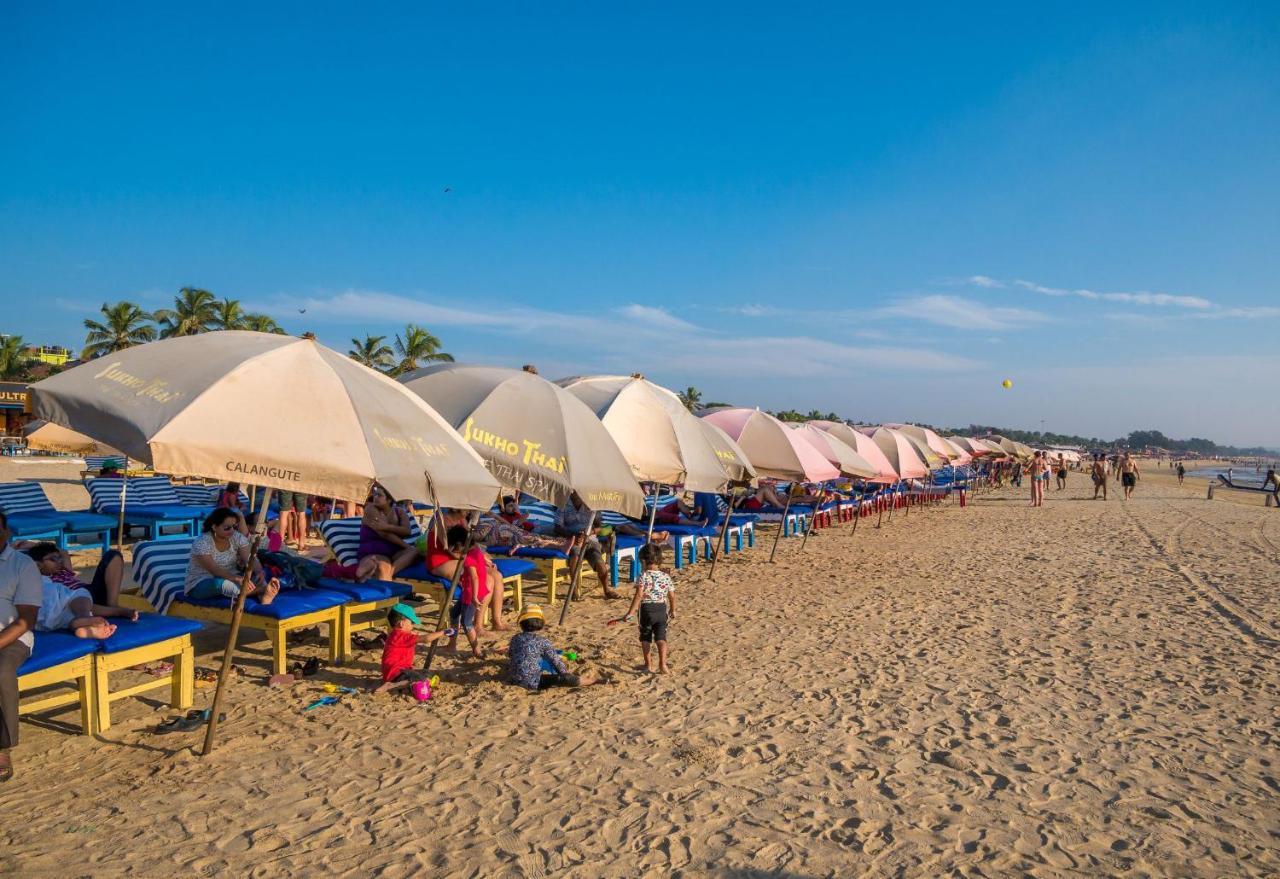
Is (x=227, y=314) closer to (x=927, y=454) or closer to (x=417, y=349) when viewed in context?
(x=417, y=349)

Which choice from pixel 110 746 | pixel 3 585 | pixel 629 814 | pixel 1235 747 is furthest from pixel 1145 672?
pixel 3 585

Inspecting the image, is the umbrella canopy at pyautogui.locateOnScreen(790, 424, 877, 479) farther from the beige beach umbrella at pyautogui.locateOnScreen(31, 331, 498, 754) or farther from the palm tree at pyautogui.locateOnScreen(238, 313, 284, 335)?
the palm tree at pyautogui.locateOnScreen(238, 313, 284, 335)

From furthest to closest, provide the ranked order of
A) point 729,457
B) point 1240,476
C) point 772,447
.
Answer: point 1240,476, point 772,447, point 729,457

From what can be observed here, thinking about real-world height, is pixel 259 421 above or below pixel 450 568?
above

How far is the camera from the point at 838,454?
13.6 meters

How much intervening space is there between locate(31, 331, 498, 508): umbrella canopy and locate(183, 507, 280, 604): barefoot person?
1605 millimetres

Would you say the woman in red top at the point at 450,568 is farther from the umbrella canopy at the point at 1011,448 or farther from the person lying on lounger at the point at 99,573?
the umbrella canopy at the point at 1011,448

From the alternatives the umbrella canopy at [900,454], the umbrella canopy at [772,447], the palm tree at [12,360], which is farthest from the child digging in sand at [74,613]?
the palm tree at [12,360]

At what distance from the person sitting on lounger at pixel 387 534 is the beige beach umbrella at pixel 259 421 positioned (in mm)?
2855

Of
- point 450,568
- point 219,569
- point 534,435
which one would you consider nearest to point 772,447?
point 450,568

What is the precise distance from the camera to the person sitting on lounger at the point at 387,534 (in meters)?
7.52

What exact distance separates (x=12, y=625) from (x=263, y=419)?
174cm

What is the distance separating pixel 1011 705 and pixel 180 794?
580cm

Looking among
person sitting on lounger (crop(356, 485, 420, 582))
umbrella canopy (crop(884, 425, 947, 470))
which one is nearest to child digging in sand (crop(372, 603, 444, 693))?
person sitting on lounger (crop(356, 485, 420, 582))
